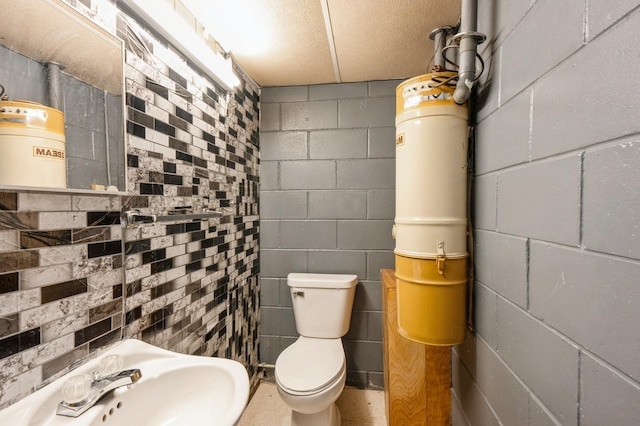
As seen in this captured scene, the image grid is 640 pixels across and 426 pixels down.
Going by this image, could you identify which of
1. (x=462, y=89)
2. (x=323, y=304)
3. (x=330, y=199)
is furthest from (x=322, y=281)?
(x=462, y=89)

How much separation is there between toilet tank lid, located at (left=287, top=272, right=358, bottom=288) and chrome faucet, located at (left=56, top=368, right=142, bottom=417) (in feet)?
4.08

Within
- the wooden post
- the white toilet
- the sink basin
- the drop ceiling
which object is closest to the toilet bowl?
the white toilet

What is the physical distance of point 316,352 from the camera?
172 cm

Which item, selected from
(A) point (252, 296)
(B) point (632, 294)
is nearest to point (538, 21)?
(B) point (632, 294)

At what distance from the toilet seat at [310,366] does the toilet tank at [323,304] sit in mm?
75

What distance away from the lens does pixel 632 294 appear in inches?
19.2

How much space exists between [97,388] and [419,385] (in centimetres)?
139

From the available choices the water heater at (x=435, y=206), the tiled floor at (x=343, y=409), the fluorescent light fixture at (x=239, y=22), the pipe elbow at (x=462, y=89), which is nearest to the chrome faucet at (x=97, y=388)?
Result: the water heater at (x=435, y=206)

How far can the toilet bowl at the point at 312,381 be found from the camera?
136cm

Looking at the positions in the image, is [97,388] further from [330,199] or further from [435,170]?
[330,199]

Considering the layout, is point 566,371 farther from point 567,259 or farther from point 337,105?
→ point 337,105

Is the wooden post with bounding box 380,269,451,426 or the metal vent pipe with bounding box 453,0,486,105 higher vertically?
the metal vent pipe with bounding box 453,0,486,105

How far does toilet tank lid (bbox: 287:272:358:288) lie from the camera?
1.91m

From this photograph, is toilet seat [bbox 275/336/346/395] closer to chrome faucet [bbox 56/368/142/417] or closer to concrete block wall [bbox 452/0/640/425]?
concrete block wall [bbox 452/0/640/425]
